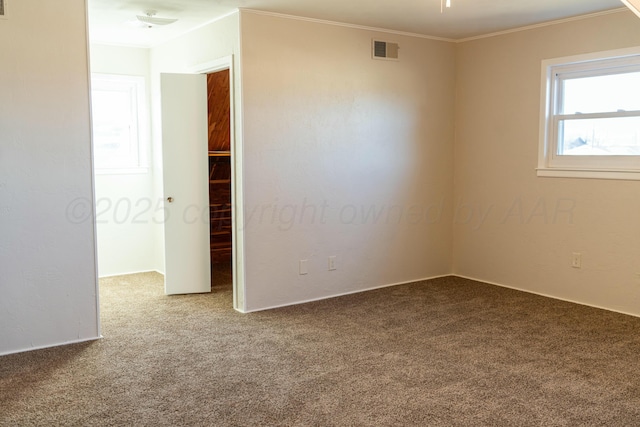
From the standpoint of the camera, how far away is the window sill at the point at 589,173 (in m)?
4.65

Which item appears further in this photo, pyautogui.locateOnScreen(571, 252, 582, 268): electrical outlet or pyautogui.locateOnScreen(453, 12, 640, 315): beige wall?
pyautogui.locateOnScreen(571, 252, 582, 268): electrical outlet

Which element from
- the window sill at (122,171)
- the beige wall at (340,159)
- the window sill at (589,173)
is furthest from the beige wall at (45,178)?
the window sill at (589,173)

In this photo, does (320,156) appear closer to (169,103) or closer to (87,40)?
(169,103)

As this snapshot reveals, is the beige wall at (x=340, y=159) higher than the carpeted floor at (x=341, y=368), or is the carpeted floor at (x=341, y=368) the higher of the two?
the beige wall at (x=340, y=159)

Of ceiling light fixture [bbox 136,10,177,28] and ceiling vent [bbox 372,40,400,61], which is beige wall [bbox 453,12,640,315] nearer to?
ceiling vent [bbox 372,40,400,61]

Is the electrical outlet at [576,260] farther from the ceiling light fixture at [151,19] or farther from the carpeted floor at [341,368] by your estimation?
the ceiling light fixture at [151,19]

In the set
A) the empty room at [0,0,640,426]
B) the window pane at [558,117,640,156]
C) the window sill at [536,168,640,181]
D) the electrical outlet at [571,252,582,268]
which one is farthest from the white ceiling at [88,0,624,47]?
the electrical outlet at [571,252,582,268]

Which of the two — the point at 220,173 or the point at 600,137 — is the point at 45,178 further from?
the point at 600,137

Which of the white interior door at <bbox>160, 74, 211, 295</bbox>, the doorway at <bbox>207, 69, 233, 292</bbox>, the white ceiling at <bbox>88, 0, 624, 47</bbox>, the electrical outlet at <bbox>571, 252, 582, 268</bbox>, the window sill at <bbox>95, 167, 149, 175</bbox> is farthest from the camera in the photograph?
the doorway at <bbox>207, 69, 233, 292</bbox>

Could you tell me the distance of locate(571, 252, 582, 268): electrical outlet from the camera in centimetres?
507

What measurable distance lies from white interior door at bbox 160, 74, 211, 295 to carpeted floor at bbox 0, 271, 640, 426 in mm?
428

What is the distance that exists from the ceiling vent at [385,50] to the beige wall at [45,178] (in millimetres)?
2603

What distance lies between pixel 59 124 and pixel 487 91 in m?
3.94

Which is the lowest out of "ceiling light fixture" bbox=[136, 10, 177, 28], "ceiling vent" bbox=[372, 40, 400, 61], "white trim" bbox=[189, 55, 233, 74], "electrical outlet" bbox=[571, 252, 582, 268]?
"electrical outlet" bbox=[571, 252, 582, 268]
